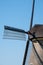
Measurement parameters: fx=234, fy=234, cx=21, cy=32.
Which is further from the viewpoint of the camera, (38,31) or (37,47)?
(37,47)

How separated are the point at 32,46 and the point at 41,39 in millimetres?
1115

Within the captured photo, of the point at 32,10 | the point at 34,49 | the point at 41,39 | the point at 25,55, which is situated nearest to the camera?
the point at 41,39

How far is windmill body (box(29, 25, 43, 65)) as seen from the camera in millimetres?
9305

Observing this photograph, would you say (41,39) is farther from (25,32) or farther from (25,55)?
(25,55)

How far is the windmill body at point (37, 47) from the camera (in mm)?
9305

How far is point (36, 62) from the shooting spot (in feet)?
31.6

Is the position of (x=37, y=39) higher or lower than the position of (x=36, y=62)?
higher

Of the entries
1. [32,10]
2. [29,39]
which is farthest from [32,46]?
[32,10]

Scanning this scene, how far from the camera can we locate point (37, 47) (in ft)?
31.9

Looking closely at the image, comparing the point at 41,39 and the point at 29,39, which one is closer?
the point at 41,39

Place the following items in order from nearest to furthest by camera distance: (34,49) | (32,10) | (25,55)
Answer: (34,49), (25,55), (32,10)

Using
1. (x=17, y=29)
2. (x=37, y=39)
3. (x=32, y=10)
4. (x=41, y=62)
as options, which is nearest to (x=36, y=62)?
(x=41, y=62)

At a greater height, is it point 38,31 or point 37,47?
point 38,31

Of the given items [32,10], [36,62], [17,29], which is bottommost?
[36,62]
